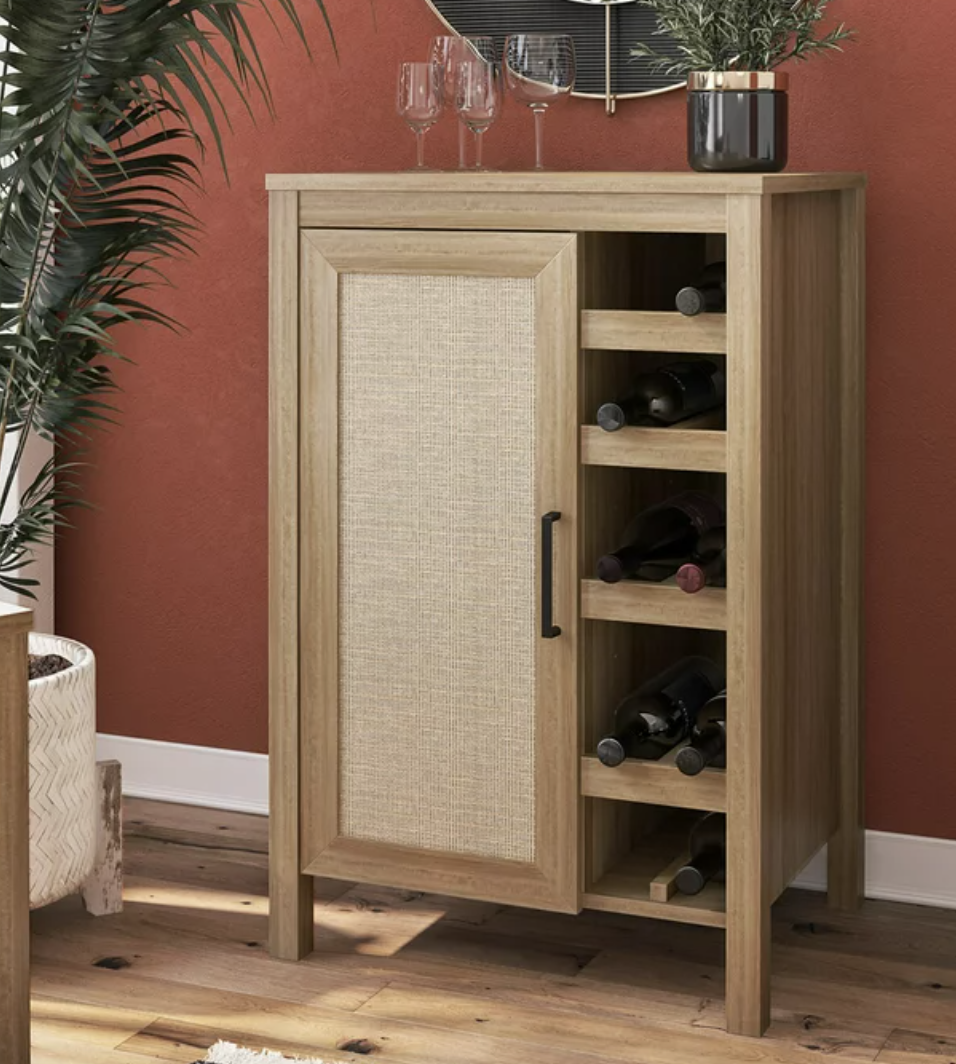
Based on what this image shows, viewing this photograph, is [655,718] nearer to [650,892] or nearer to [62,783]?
[650,892]

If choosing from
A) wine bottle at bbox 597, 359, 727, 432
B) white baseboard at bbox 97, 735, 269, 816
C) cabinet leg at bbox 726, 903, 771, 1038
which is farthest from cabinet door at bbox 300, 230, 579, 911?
white baseboard at bbox 97, 735, 269, 816

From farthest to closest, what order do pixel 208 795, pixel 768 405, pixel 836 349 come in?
pixel 208 795 < pixel 836 349 < pixel 768 405

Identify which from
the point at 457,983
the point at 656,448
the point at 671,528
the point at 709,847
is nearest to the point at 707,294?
the point at 656,448

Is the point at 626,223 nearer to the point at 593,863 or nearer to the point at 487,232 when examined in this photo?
the point at 487,232

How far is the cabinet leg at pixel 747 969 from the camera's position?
268cm

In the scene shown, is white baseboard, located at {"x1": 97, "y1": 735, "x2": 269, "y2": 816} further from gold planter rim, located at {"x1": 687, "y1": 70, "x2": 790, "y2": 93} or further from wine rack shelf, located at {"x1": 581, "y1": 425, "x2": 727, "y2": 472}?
gold planter rim, located at {"x1": 687, "y1": 70, "x2": 790, "y2": 93}

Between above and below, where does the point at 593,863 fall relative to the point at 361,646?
below

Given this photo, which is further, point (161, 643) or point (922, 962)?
point (161, 643)

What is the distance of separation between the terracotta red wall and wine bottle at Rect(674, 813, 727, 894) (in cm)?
51

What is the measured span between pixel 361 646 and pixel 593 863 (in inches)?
19.6

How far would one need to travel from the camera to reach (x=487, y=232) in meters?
2.72

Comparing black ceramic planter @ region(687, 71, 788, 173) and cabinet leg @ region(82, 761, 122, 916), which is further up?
black ceramic planter @ region(687, 71, 788, 173)

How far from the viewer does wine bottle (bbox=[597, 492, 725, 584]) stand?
2801mm

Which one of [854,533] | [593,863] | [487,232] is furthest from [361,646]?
[854,533]
